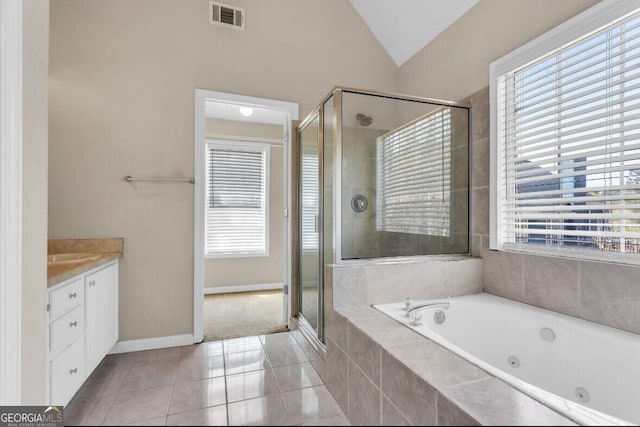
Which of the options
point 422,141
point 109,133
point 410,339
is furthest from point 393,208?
point 109,133

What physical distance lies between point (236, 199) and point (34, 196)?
2.95m

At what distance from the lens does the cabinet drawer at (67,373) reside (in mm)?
1286

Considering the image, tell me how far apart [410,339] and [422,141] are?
140 centimetres

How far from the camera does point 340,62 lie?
9.38 feet

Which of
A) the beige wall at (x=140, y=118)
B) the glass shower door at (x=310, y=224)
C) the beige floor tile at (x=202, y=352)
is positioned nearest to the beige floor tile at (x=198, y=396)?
the beige floor tile at (x=202, y=352)

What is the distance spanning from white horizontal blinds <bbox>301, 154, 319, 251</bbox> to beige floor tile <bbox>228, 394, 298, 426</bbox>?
1.84 meters

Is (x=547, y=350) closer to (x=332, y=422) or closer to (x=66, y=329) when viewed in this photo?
(x=332, y=422)

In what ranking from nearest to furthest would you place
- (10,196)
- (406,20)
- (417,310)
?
(10,196) → (417,310) → (406,20)

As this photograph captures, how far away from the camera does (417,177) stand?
2086mm

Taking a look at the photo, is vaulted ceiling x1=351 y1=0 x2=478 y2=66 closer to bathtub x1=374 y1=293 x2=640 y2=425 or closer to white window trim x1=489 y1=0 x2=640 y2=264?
white window trim x1=489 y1=0 x2=640 y2=264

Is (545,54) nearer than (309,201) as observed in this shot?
Yes

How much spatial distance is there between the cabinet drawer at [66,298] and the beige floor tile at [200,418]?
1.35m

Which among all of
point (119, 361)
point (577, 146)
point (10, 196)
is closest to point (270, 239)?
point (119, 361)

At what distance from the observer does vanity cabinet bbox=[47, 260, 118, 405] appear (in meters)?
1.30
